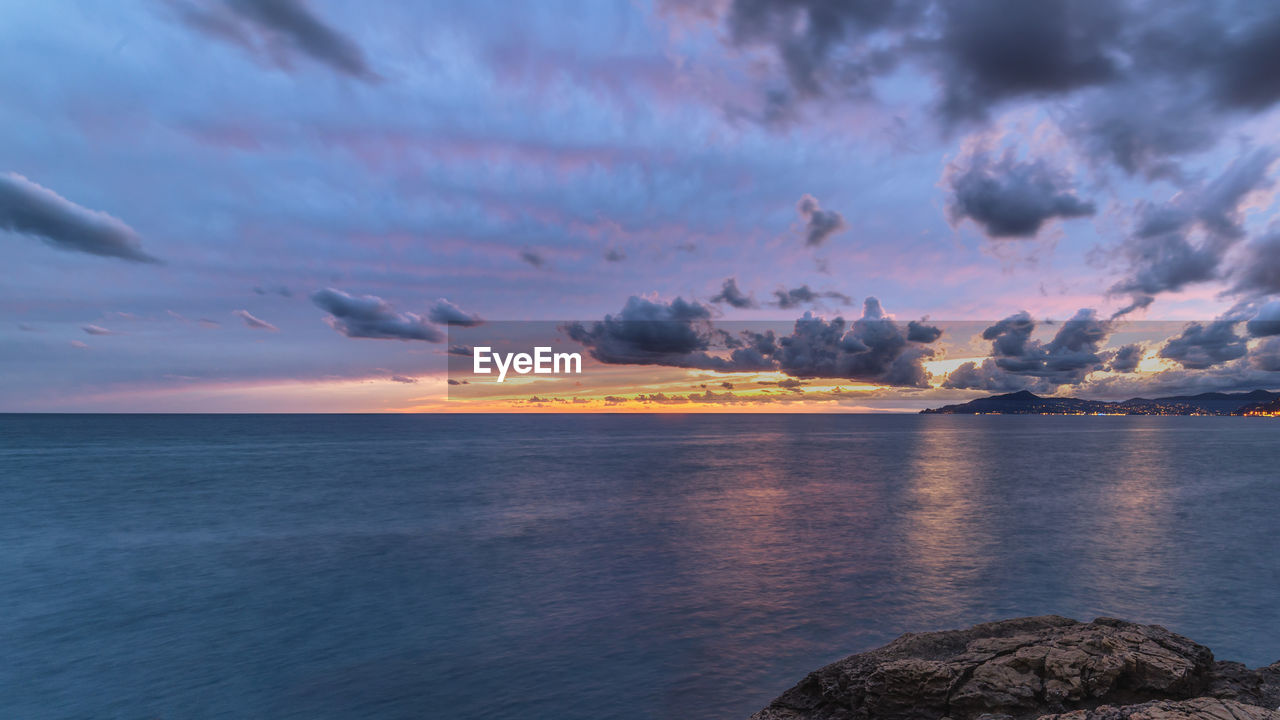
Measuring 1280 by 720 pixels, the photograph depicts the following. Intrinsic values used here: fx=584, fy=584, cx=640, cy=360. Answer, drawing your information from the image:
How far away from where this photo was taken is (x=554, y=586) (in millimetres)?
23766

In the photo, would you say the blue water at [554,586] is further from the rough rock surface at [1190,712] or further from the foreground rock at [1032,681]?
the rough rock surface at [1190,712]

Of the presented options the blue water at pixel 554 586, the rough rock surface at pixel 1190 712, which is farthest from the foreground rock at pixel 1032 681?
the blue water at pixel 554 586

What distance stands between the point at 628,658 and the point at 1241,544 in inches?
1345

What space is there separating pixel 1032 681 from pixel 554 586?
1775 centimetres

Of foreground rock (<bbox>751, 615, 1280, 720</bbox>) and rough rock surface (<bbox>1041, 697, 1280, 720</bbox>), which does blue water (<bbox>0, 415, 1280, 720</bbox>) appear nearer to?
foreground rock (<bbox>751, 615, 1280, 720</bbox>)

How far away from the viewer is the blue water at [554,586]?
603 inches

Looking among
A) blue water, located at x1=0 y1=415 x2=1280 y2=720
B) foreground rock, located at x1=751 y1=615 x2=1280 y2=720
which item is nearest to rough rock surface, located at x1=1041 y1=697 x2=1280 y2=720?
foreground rock, located at x1=751 y1=615 x2=1280 y2=720

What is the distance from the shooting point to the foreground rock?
9.32m

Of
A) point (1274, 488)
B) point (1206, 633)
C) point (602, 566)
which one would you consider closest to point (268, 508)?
point (602, 566)

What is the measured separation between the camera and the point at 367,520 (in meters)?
39.2

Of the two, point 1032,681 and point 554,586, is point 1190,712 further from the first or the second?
point 554,586

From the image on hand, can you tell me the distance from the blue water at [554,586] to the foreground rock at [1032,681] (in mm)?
3657

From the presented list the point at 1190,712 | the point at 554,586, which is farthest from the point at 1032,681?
the point at 554,586

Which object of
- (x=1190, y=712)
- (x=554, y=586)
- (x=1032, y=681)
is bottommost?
(x=554, y=586)
